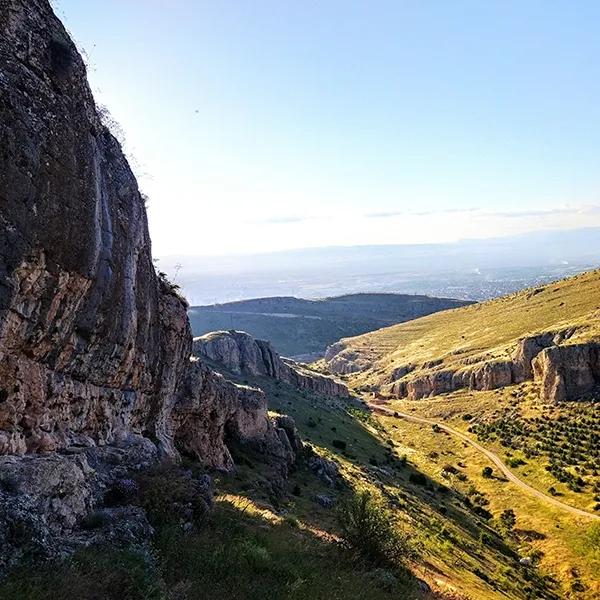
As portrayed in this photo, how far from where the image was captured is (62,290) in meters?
13.8

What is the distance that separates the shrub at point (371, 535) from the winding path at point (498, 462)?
135 feet

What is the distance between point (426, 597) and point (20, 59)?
2147 cm

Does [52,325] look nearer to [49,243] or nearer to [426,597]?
[49,243]

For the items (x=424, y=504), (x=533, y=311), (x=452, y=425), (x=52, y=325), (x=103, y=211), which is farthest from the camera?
(x=533, y=311)

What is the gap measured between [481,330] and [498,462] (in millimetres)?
73932

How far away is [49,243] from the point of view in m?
12.9

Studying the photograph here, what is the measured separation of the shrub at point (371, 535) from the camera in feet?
60.7

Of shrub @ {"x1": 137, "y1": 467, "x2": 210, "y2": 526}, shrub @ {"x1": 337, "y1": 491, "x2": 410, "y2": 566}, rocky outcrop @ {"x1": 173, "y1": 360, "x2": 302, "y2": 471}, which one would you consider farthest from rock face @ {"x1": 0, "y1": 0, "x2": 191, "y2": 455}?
shrub @ {"x1": 337, "y1": 491, "x2": 410, "y2": 566}

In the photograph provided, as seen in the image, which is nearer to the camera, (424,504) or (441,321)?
(424,504)

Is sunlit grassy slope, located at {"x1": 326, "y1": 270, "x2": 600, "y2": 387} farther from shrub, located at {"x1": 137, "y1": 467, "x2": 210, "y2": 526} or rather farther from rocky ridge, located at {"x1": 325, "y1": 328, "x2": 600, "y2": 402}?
shrub, located at {"x1": 137, "y1": 467, "x2": 210, "y2": 526}

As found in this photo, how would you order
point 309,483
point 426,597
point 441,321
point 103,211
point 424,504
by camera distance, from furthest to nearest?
point 441,321
point 424,504
point 309,483
point 426,597
point 103,211

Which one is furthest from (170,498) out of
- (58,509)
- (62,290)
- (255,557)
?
(62,290)

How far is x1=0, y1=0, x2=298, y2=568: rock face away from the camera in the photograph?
11703 mm

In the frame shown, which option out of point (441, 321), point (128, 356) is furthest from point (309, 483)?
point (441, 321)
